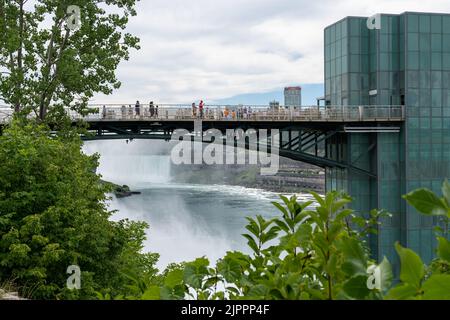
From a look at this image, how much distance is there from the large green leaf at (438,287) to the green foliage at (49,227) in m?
9.35

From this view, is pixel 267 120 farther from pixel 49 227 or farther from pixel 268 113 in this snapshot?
pixel 49 227

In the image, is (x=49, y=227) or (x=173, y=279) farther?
(x=49, y=227)

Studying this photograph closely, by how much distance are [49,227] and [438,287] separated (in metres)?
12.2

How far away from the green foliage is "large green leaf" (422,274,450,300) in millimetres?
9353

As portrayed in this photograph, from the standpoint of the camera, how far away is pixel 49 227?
12.6 metres

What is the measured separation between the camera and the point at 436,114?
32.2 metres

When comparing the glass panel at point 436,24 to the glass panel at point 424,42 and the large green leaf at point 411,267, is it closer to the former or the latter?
the glass panel at point 424,42

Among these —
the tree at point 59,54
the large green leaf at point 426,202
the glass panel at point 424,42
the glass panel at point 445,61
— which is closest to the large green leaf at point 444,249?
the large green leaf at point 426,202

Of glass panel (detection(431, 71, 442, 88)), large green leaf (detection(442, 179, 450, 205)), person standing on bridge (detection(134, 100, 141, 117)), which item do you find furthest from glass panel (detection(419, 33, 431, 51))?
large green leaf (detection(442, 179, 450, 205))

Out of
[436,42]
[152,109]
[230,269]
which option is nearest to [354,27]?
[436,42]

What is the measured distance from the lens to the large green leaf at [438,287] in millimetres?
1334

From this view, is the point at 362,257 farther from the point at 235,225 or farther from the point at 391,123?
the point at 235,225

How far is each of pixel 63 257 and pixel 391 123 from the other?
988 inches

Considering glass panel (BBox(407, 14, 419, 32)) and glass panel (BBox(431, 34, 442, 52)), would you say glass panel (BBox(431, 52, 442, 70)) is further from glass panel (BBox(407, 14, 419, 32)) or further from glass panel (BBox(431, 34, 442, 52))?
glass panel (BBox(407, 14, 419, 32))
